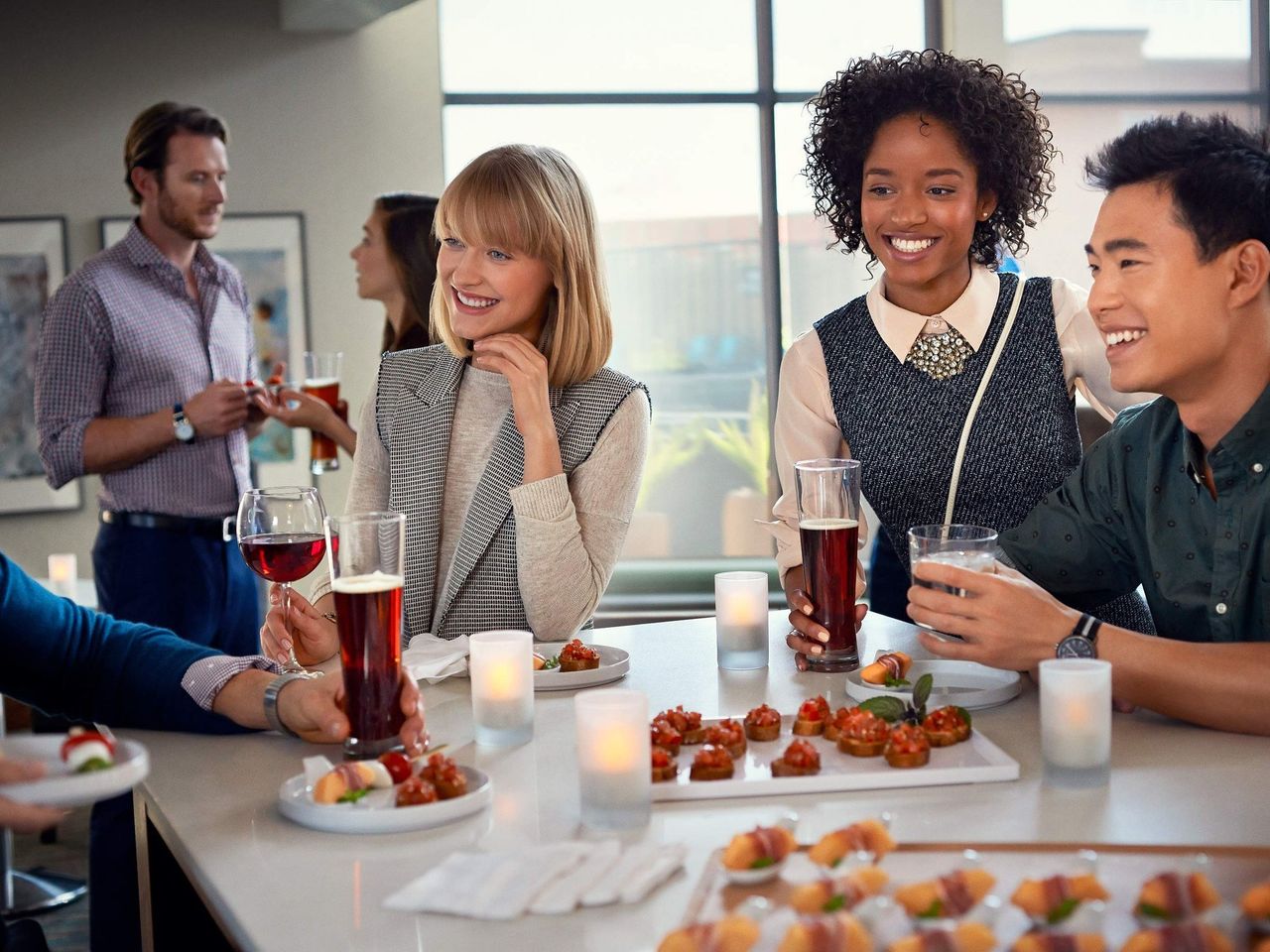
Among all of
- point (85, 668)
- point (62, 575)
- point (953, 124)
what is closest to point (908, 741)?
point (85, 668)

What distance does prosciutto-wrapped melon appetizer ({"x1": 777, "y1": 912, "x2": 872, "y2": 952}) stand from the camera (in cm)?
98

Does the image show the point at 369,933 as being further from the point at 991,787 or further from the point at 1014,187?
the point at 1014,187

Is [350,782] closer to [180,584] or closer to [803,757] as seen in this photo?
[803,757]

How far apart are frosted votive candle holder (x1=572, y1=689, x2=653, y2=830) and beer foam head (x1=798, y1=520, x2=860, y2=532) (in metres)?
0.62

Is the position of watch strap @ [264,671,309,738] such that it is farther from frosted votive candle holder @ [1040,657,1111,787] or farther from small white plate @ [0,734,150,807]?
frosted votive candle holder @ [1040,657,1111,787]

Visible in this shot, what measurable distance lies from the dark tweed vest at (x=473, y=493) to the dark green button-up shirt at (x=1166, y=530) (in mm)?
752

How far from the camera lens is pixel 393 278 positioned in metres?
3.99

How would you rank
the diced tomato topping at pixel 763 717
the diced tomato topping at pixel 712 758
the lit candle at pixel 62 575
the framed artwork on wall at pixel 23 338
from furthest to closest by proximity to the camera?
the framed artwork on wall at pixel 23 338
the lit candle at pixel 62 575
the diced tomato topping at pixel 763 717
the diced tomato topping at pixel 712 758

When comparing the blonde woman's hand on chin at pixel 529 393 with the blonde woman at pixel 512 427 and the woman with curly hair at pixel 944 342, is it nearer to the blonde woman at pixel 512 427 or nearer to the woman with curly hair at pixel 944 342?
the blonde woman at pixel 512 427

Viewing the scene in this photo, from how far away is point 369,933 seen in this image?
3.64 feet

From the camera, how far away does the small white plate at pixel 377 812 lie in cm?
134

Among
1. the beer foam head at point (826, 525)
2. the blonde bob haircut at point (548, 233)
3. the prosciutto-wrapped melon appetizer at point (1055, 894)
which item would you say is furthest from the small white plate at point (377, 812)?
the blonde bob haircut at point (548, 233)

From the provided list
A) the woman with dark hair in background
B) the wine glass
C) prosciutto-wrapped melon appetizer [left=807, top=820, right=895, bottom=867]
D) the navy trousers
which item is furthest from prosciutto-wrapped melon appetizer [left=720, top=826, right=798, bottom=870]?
the navy trousers

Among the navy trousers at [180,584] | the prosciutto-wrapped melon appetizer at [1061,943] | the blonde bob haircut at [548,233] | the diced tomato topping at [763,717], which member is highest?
the blonde bob haircut at [548,233]
